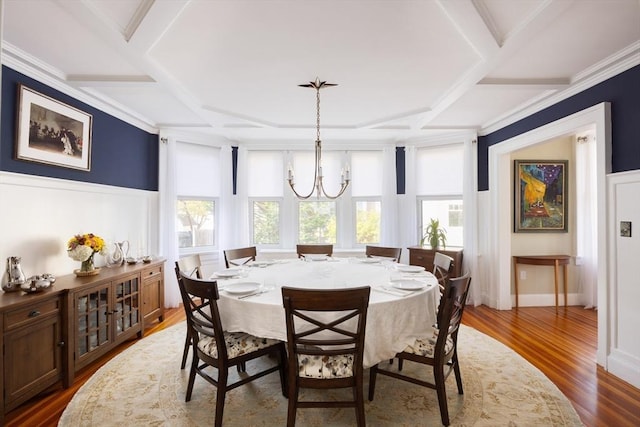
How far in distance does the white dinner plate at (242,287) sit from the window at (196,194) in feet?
8.73

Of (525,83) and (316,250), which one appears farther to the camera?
(316,250)

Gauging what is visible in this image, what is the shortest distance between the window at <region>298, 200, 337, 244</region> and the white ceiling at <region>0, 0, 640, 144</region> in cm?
190

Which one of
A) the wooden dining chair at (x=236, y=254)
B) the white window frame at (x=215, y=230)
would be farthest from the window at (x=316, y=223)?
the wooden dining chair at (x=236, y=254)

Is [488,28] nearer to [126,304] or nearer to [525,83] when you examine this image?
[525,83]

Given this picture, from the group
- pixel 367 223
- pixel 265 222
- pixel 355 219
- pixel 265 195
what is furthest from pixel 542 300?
pixel 265 195

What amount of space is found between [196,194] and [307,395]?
3553 millimetres

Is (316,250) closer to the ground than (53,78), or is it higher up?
closer to the ground

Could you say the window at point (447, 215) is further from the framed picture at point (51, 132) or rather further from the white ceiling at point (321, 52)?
the framed picture at point (51, 132)

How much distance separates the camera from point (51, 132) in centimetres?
309

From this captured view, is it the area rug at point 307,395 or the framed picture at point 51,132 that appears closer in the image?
the area rug at point 307,395

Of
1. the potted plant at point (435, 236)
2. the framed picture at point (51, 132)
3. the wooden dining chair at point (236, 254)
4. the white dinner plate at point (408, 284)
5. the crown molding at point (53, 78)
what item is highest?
the crown molding at point (53, 78)

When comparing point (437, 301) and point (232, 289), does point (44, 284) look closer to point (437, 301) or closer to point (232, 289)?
point (232, 289)

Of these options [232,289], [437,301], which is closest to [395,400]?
[437,301]

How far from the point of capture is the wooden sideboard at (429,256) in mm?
4745
